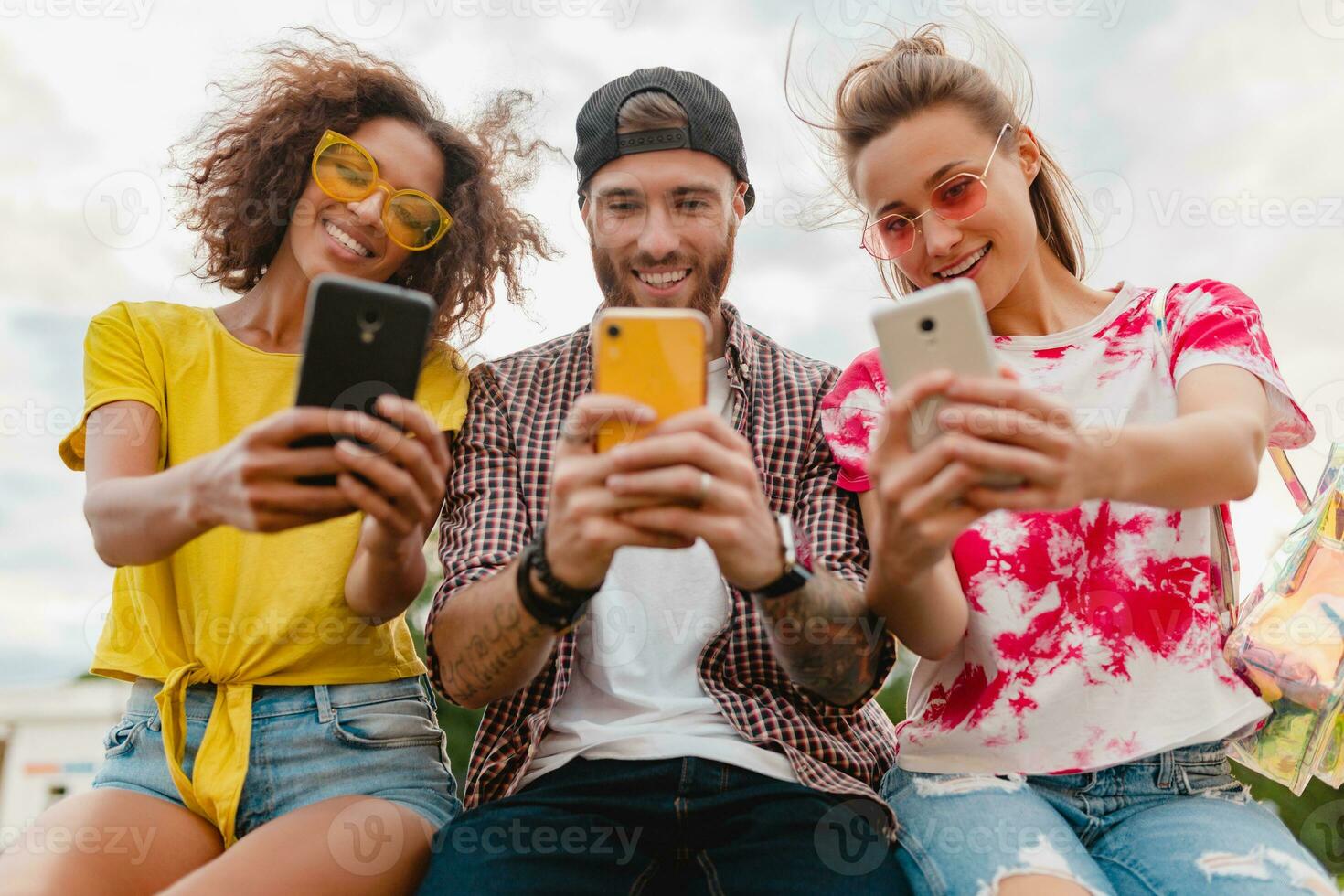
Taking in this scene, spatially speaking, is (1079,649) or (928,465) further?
(1079,649)

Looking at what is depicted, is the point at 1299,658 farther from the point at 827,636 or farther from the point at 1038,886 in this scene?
the point at 827,636

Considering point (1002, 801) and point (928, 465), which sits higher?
point (928, 465)

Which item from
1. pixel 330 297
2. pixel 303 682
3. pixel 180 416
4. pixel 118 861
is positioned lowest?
pixel 118 861

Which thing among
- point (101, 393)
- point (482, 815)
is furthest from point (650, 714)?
point (101, 393)

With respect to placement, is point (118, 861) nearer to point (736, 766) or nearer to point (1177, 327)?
point (736, 766)

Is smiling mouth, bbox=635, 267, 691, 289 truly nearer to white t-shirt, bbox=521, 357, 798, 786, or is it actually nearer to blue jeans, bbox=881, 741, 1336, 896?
white t-shirt, bbox=521, 357, 798, 786

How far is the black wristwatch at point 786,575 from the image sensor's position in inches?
85.8

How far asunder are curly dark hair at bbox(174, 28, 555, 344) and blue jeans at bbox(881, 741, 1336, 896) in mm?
2261

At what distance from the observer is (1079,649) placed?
2.62 meters

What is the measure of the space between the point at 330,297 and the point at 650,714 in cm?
140

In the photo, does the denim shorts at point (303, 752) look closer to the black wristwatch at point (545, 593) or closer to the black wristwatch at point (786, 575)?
the black wristwatch at point (545, 593)

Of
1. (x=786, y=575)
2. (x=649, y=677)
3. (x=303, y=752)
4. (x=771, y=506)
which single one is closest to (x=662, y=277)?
(x=771, y=506)

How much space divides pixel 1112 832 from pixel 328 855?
198 cm

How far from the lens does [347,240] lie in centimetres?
322
